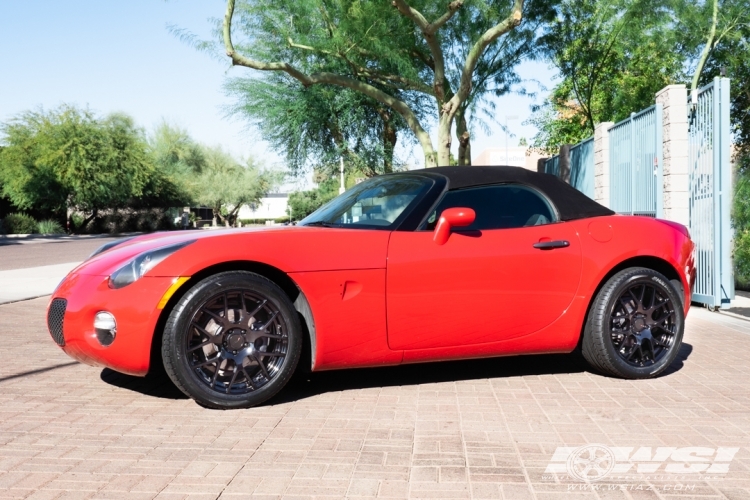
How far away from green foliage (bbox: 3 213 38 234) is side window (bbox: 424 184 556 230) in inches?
1924

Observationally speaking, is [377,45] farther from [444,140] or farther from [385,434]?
[385,434]

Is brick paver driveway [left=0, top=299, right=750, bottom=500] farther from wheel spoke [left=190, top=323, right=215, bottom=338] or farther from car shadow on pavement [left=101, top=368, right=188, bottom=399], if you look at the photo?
wheel spoke [left=190, top=323, right=215, bottom=338]

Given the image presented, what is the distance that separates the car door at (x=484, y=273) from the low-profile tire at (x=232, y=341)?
67cm

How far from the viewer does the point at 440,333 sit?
16.3 ft

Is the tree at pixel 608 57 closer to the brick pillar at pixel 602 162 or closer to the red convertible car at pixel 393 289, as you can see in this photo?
the brick pillar at pixel 602 162

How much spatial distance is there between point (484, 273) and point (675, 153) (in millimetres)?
5896

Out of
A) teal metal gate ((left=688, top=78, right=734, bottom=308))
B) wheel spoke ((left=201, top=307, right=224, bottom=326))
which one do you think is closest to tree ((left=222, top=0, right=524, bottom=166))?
teal metal gate ((left=688, top=78, right=734, bottom=308))

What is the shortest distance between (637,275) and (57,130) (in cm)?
5090

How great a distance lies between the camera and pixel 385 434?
13.7 feet

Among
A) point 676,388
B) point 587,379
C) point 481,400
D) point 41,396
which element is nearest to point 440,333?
point 481,400

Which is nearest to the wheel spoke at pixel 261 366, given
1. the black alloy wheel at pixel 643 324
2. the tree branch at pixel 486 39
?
the black alloy wheel at pixel 643 324

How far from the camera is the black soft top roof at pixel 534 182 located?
5.37m

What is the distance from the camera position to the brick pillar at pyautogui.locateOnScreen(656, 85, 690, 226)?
9875 millimetres

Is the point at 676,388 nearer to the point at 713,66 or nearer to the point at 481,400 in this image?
the point at 481,400
